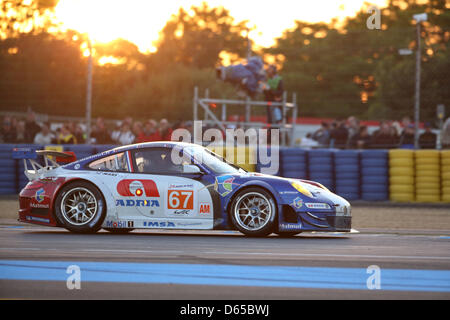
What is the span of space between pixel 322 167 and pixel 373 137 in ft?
8.92

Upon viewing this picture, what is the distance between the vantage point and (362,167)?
17.8 meters

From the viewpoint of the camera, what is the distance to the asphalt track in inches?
227

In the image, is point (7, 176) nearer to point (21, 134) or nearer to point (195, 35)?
point (21, 134)

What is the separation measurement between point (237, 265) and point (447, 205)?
11331 mm

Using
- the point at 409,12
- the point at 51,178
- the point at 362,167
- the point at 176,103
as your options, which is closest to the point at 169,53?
the point at 176,103

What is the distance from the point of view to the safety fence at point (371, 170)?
57.2 ft

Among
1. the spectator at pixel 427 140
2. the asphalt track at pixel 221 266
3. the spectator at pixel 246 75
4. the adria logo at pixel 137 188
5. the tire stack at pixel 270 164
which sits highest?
the spectator at pixel 246 75

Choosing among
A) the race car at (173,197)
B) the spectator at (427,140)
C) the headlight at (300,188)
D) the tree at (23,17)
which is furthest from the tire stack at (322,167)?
the tree at (23,17)

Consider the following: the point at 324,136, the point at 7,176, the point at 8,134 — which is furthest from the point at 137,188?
the point at 8,134

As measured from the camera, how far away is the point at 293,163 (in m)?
18.1

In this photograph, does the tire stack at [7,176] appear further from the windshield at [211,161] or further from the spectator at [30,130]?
the windshield at [211,161]

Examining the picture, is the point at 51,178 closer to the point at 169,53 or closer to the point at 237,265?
the point at 237,265

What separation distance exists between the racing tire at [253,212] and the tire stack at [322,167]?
7932mm
